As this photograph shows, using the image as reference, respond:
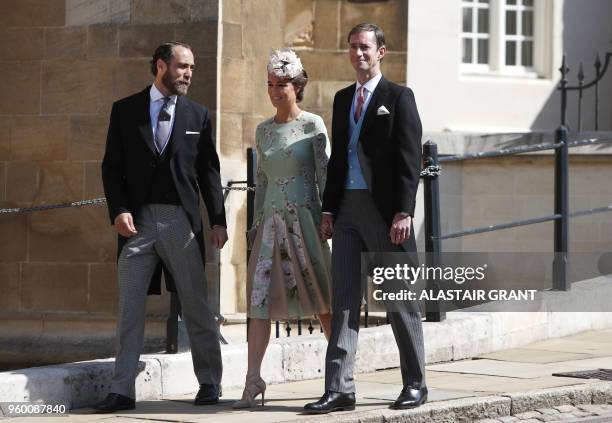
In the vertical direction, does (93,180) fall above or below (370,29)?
below

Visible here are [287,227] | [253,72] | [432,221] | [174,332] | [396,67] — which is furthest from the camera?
[396,67]

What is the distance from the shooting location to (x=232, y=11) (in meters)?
11.2

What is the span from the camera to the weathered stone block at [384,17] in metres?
13.9

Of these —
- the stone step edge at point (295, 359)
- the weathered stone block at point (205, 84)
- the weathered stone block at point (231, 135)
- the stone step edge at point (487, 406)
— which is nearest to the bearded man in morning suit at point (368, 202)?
the stone step edge at point (487, 406)

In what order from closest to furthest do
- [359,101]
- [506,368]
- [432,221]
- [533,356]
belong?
[359,101] → [506,368] → [533,356] → [432,221]

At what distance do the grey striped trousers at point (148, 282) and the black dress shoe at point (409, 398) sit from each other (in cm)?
103

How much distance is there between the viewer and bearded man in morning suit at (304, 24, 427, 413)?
25.9 feet

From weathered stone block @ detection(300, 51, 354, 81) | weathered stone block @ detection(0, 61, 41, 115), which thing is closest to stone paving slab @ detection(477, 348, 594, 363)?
weathered stone block @ detection(0, 61, 41, 115)

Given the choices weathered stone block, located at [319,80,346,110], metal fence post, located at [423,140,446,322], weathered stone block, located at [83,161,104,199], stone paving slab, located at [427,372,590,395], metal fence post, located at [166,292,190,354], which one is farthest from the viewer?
weathered stone block, located at [319,80,346,110]

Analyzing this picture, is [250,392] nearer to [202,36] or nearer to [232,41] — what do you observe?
[202,36]

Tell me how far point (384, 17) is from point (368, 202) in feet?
20.3

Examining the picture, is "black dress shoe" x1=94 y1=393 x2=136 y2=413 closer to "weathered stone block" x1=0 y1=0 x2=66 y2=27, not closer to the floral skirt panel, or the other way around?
the floral skirt panel

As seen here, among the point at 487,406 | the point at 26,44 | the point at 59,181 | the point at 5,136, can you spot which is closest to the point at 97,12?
the point at 26,44

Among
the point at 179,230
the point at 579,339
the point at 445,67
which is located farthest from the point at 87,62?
the point at 445,67
